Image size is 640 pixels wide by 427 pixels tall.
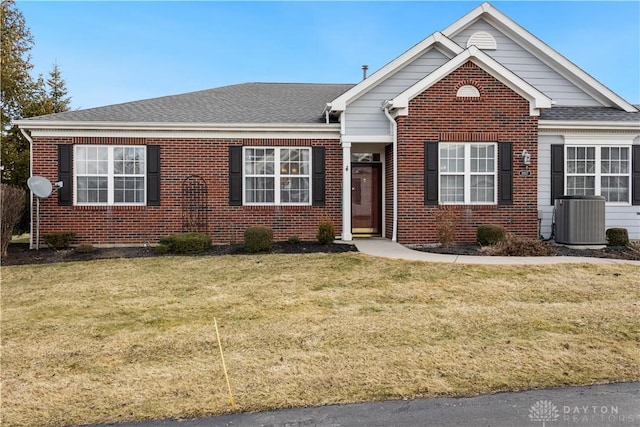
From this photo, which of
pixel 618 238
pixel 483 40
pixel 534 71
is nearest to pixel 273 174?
pixel 483 40

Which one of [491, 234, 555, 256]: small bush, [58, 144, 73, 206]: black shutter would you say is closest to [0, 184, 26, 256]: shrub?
[58, 144, 73, 206]: black shutter

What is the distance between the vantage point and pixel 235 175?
12.9 metres

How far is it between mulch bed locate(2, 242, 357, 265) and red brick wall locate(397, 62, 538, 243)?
2168mm

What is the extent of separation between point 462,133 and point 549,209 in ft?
11.4

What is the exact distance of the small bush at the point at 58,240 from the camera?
1181 centimetres

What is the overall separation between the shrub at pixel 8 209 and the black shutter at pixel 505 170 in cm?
1197

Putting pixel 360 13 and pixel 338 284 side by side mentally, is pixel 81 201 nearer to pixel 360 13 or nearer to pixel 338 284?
pixel 338 284

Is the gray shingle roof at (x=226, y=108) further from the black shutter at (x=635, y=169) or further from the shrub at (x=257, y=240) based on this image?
the black shutter at (x=635, y=169)

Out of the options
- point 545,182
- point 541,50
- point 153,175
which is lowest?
point 545,182

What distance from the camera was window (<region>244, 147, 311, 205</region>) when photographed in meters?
13.0

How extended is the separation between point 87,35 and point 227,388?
16.1 m

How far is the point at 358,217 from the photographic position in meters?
14.5

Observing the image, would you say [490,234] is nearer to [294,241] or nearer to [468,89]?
[468,89]

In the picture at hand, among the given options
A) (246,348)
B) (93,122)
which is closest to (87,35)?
(93,122)
